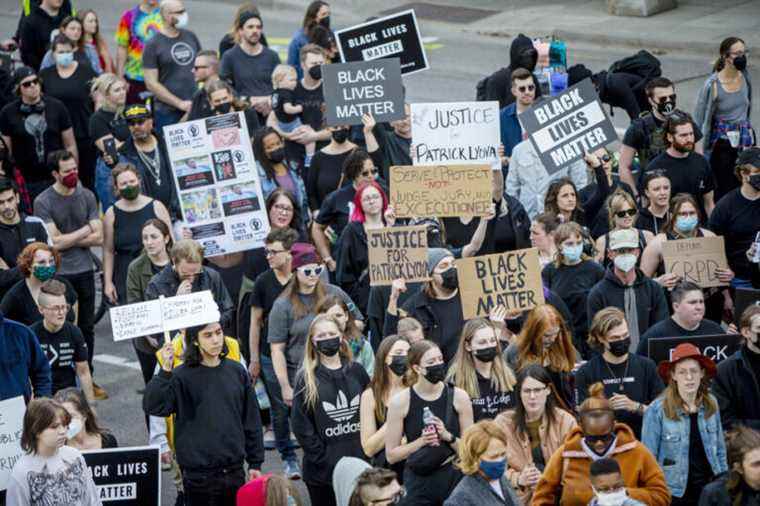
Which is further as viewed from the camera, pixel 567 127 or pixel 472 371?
pixel 567 127

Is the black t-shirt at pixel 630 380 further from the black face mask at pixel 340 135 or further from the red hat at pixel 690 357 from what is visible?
the black face mask at pixel 340 135

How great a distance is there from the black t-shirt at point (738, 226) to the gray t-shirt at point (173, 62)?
6599 mm

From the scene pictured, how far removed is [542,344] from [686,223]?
2079mm

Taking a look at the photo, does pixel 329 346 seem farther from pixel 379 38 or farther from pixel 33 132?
pixel 33 132

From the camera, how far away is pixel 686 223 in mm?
12500

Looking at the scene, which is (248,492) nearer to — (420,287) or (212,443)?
(212,443)

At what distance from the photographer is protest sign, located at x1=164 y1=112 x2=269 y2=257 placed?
1439 centimetres

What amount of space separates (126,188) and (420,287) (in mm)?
2825

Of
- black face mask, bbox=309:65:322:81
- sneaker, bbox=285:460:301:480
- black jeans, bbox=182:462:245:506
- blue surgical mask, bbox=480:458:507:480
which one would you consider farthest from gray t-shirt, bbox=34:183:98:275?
blue surgical mask, bbox=480:458:507:480

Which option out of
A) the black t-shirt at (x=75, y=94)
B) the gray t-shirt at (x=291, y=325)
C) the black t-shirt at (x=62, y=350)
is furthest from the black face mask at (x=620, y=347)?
the black t-shirt at (x=75, y=94)

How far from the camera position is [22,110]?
16469mm

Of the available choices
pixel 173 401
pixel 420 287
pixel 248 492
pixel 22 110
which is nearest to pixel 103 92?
pixel 22 110

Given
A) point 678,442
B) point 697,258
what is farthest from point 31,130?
point 678,442

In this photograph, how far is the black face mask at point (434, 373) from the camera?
999cm
